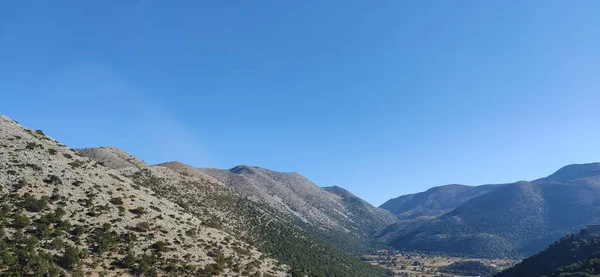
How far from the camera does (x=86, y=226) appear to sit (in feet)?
145

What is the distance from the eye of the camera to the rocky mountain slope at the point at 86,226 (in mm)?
37219

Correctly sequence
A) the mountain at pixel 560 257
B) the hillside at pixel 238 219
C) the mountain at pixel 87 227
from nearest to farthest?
the mountain at pixel 87 227 < the hillside at pixel 238 219 < the mountain at pixel 560 257

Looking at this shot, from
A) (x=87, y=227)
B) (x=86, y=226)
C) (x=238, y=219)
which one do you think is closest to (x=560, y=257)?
(x=238, y=219)

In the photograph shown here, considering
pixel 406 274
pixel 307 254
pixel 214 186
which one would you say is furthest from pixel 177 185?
pixel 406 274

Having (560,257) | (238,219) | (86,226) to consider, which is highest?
(238,219)

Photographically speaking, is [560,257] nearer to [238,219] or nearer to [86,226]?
[238,219]

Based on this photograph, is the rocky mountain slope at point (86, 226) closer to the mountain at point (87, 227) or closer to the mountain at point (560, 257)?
the mountain at point (87, 227)

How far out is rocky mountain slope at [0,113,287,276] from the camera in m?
37.2

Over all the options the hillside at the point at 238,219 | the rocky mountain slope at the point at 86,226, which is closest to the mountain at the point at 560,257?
the hillside at the point at 238,219

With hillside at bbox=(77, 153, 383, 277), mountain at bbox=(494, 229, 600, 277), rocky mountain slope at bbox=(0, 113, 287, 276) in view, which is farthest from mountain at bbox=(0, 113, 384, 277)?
mountain at bbox=(494, 229, 600, 277)

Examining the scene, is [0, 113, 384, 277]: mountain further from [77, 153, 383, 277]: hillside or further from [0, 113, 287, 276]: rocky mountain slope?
[77, 153, 383, 277]: hillside

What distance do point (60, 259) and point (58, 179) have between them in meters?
19.0

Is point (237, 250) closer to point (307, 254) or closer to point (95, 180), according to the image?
point (95, 180)

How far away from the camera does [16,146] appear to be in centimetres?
5550
